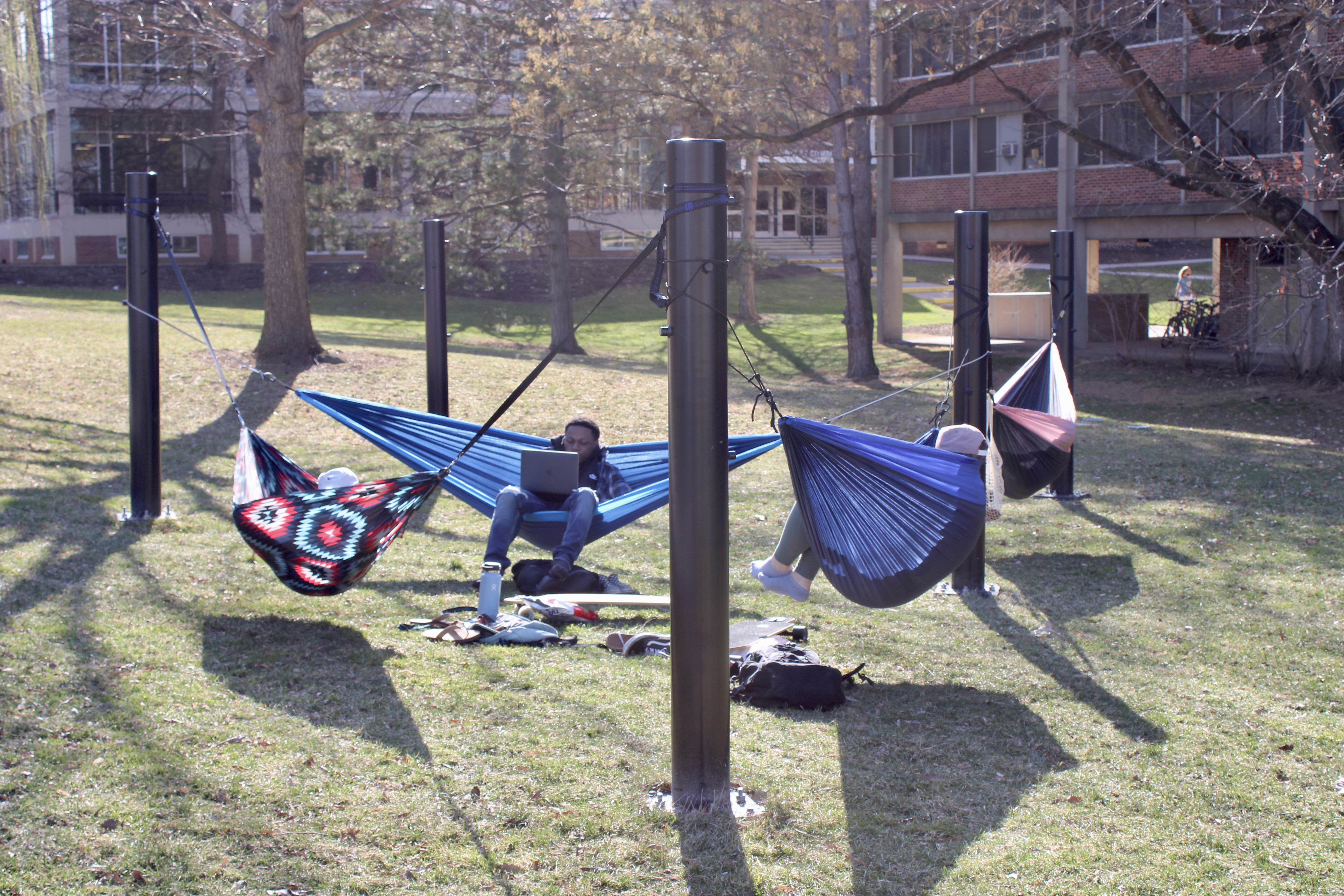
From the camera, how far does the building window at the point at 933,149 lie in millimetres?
20062

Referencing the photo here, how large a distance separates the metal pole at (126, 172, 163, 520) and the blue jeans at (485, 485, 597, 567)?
2.11 m

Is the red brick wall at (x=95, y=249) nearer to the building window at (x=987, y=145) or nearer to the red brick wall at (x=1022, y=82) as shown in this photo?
the building window at (x=987, y=145)

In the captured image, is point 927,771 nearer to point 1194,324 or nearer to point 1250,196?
point 1250,196

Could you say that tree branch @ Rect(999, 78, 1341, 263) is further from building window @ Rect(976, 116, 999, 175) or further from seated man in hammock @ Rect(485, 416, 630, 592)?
building window @ Rect(976, 116, 999, 175)

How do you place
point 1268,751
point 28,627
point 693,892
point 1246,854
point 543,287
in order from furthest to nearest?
1. point 543,287
2. point 28,627
3. point 1268,751
4. point 1246,854
5. point 693,892

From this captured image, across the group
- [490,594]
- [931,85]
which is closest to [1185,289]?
[931,85]

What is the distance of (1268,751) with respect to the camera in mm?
3205

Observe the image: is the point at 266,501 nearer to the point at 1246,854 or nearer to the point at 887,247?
the point at 1246,854

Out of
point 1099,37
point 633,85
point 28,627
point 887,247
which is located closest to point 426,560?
point 28,627

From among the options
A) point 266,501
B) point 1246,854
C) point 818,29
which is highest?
point 818,29

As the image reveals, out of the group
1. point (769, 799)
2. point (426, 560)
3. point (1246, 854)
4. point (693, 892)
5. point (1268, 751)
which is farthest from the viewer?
point (426, 560)

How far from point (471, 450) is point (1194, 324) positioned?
14.0m

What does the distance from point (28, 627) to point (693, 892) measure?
272 centimetres

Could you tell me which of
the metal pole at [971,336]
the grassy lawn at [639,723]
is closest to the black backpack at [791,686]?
the grassy lawn at [639,723]
